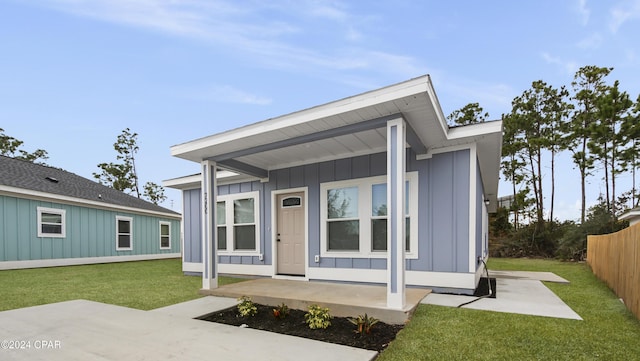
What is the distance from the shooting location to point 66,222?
1039 cm

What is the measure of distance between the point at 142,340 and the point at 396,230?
2717 mm

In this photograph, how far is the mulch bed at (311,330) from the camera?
283 cm

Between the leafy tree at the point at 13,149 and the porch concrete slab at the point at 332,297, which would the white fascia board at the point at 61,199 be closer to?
the porch concrete slab at the point at 332,297

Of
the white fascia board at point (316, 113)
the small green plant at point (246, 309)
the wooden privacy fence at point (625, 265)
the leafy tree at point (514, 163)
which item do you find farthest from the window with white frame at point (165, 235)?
the leafy tree at point (514, 163)

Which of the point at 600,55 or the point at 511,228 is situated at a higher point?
the point at 600,55

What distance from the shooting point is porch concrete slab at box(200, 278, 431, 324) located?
3.42 metres

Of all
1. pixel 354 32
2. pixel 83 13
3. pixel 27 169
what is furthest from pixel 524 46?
pixel 27 169

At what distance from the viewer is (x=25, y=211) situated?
30.3 ft

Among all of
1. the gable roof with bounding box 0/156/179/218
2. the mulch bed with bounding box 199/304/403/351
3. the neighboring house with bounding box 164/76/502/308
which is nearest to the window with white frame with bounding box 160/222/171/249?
the gable roof with bounding box 0/156/179/218

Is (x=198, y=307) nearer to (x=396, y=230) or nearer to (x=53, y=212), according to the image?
(x=396, y=230)

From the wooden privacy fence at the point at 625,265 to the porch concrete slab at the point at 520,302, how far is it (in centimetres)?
69

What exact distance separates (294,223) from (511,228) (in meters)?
15.3

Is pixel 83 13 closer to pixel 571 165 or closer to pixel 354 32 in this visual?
pixel 354 32

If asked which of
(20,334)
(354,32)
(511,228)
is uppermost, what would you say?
(354,32)
